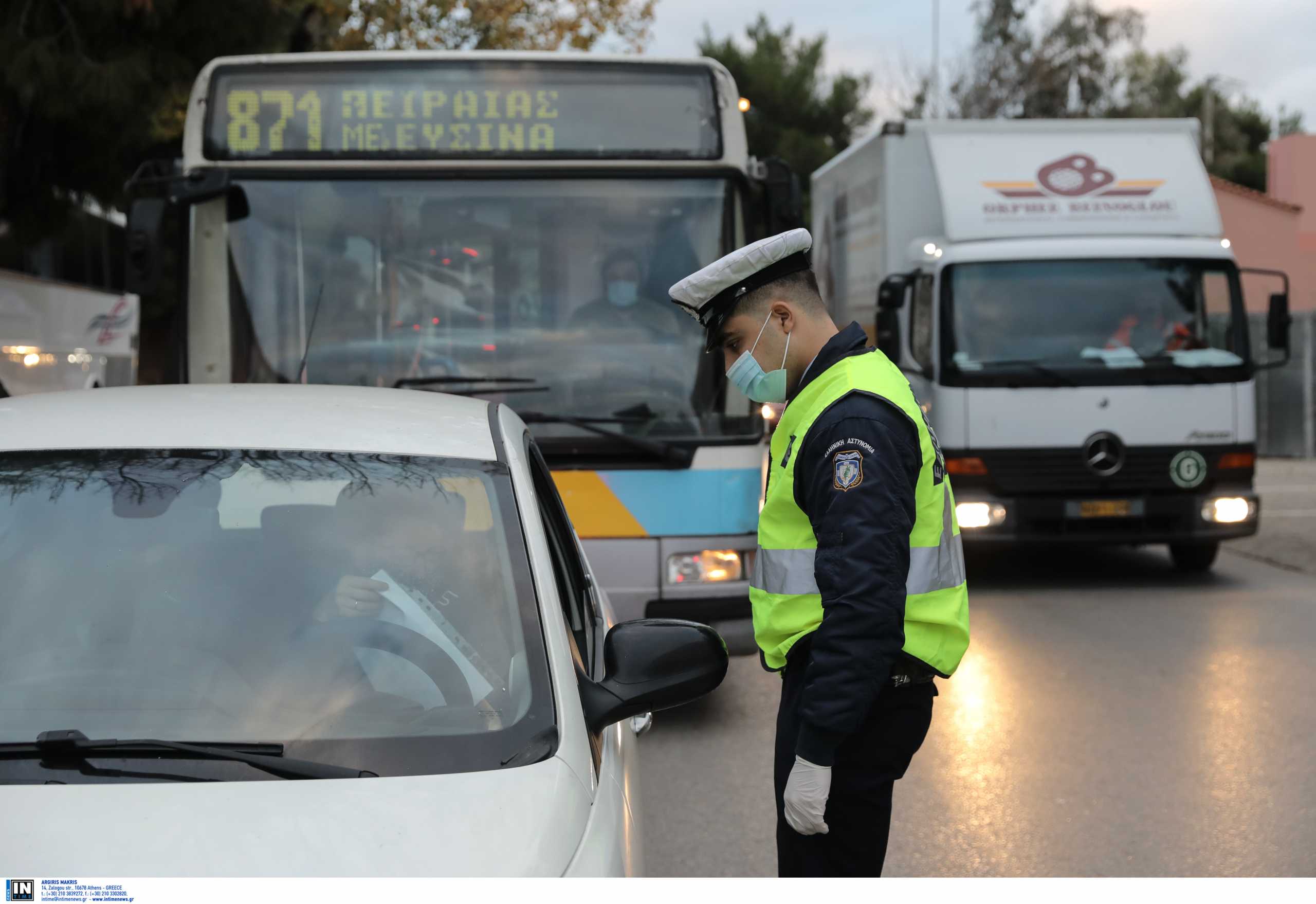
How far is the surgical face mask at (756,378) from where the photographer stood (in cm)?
318

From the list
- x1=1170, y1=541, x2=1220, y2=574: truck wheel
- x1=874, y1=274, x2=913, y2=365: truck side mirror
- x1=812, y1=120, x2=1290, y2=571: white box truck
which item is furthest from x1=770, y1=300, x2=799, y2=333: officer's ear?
x1=1170, y1=541, x2=1220, y2=574: truck wheel

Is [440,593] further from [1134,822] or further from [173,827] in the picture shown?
[1134,822]

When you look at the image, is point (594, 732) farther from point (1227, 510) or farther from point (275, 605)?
point (1227, 510)

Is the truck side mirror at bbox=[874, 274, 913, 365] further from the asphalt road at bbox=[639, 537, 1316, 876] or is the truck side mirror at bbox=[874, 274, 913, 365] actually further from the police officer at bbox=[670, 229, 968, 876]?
the police officer at bbox=[670, 229, 968, 876]

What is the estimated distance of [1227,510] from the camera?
10516 millimetres

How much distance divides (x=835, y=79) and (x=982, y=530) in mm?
32635

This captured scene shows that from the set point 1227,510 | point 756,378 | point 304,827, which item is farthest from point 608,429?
point 1227,510

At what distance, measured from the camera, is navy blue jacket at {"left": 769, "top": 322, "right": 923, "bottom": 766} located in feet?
8.92

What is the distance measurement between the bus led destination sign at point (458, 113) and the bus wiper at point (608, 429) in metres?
1.22

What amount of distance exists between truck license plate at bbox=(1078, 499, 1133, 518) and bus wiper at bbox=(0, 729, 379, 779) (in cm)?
878

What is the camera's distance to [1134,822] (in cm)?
515

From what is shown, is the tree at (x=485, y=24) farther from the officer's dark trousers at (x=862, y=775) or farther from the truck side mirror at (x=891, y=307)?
the officer's dark trousers at (x=862, y=775)

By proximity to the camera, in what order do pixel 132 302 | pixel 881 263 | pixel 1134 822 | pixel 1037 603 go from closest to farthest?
pixel 1134 822 → pixel 1037 603 → pixel 881 263 → pixel 132 302

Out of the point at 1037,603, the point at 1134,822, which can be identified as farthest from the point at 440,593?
the point at 1037,603
